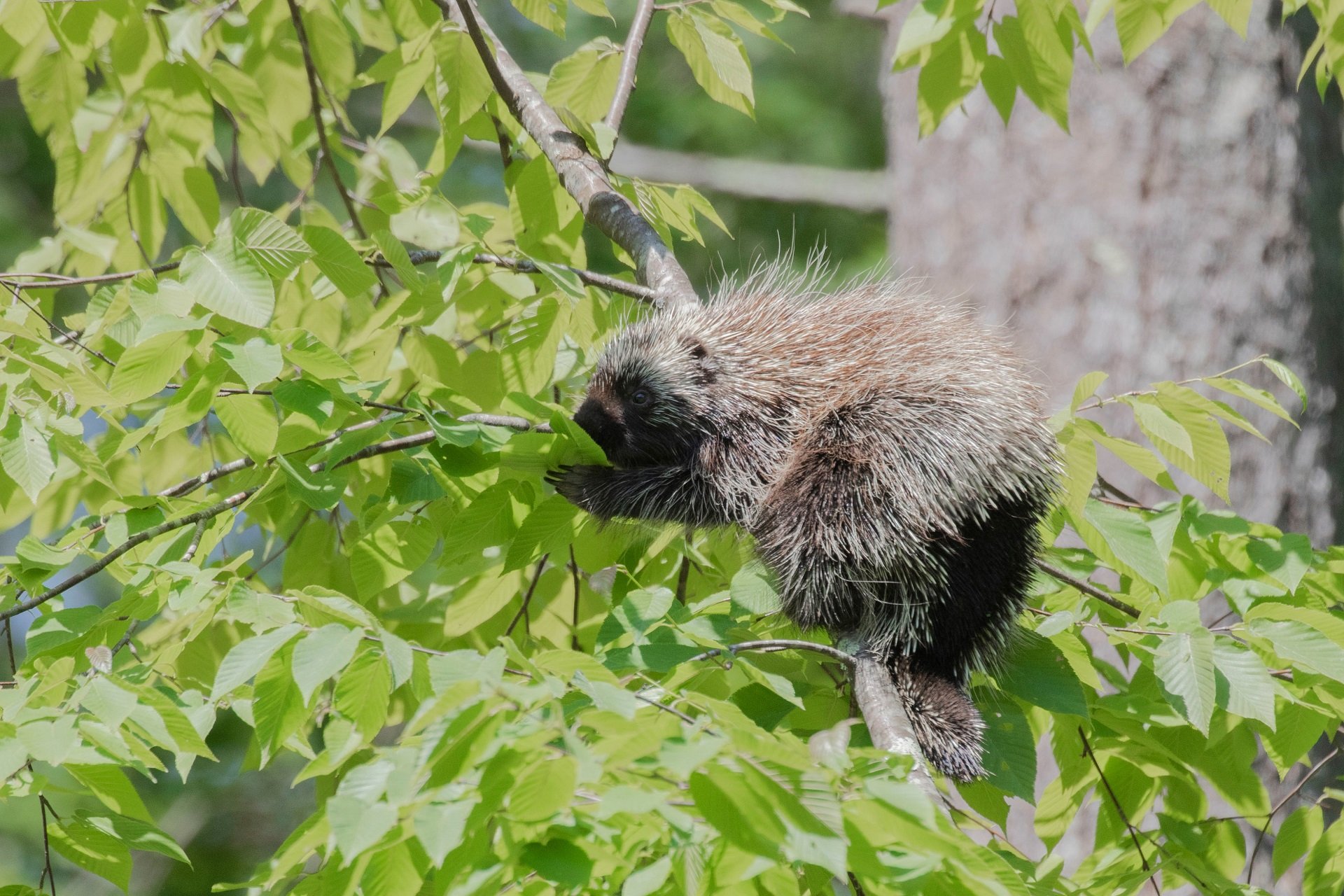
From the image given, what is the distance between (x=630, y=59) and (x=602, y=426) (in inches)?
30.0

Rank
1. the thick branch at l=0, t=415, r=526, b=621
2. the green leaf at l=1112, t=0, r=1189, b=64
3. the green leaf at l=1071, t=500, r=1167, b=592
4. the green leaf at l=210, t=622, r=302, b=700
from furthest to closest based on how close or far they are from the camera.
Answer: the green leaf at l=1112, t=0, r=1189, b=64
the green leaf at l=1071, t=500, r=1167, b=592
the thick branch at l=0, t=415, r=526, b=621
the green leaf at l=210, t=622, r=302, b=700

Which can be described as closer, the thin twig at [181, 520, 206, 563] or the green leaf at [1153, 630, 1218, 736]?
the green leaf at [1153, 630, 1218, 736]

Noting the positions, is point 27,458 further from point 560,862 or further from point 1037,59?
point 1037,59

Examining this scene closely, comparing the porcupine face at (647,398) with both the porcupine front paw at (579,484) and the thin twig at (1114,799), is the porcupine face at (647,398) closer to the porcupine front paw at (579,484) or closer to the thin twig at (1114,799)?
the porcupine front paw at (579,484)

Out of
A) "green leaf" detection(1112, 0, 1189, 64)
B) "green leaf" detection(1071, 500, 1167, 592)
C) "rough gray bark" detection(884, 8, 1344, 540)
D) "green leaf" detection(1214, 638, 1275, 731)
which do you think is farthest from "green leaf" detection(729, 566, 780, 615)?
"rough gray bark" detection(884, 8, 1344, 540)

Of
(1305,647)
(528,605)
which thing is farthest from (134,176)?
(1305,647)

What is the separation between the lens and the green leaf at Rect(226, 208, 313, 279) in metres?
1.49

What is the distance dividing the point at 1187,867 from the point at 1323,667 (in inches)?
16.3

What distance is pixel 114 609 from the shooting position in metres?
1.48

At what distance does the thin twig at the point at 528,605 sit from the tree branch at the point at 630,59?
2.93 ft

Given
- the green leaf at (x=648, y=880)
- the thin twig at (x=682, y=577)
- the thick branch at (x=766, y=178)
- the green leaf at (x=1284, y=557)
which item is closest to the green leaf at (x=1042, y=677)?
the green leaf at (x=1284, y=557)

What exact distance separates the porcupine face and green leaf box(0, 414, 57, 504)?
1017 millimetres

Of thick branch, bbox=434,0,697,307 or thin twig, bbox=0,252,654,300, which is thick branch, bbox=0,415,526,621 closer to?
thin twig, bbox=0,252,654,300

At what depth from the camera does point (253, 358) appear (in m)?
1.35
